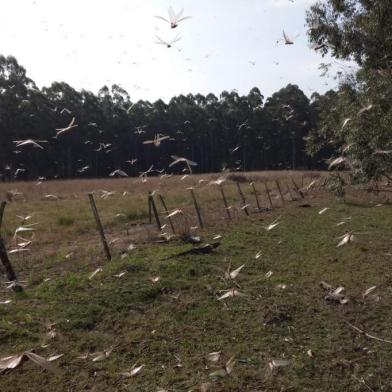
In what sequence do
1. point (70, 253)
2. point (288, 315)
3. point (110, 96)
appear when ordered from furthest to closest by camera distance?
point (110, 96) < point (70, 253) < point (288, 315)

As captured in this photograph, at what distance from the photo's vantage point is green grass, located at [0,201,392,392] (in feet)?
20.1

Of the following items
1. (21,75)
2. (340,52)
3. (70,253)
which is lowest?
(70,253)

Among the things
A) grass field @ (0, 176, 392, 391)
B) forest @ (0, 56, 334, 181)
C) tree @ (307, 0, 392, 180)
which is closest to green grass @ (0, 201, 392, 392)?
grass field @ (0, 176, 392, 391)

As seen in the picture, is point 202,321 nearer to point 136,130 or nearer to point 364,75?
point 364,75

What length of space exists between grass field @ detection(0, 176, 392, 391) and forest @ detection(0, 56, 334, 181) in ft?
132

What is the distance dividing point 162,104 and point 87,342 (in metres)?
68.8

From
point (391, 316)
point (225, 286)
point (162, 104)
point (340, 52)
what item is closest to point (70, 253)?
point (225, 286)

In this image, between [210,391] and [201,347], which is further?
[201,347]

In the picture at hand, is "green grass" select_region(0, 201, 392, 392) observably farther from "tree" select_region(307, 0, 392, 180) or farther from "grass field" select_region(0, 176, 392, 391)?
"tree" select_region(307, 0, 392, 180)

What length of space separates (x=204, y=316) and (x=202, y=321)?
180 mm

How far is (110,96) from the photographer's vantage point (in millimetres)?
73062

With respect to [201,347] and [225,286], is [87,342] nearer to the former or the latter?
[201,347]

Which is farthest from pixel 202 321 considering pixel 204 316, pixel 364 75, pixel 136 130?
pixel 136 130

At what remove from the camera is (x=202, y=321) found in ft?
25.8
